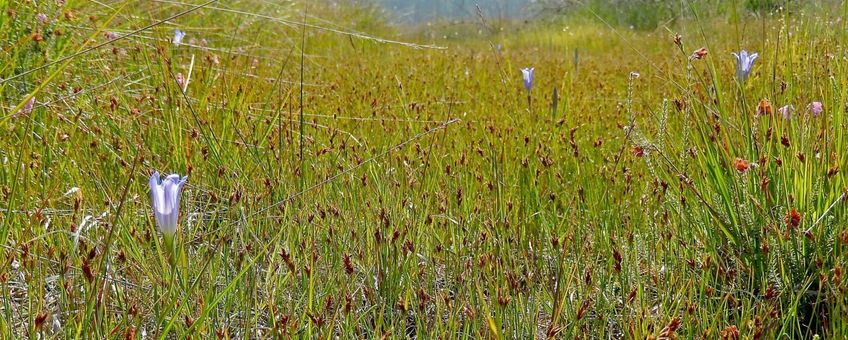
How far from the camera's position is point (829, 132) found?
1.95m

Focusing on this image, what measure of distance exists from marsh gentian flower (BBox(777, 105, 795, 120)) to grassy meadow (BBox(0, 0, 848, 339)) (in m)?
0.01

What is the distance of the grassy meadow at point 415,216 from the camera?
147 centimetres

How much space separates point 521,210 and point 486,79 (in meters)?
3.15

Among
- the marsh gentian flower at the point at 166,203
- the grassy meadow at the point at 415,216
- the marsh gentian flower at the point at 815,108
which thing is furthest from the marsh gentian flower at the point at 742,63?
the marsh gentian flower at the point at 166,203

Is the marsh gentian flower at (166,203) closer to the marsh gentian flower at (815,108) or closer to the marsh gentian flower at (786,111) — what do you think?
the marsh gentian flower at (786,111)

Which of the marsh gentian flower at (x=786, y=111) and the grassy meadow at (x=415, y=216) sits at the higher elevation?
the marsh gentian flower at (x=786, y=111)

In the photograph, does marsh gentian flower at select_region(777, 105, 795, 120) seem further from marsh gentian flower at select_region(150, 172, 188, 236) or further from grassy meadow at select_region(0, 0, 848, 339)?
marsh gentian flower at select_region(150, 172, 188, 236)

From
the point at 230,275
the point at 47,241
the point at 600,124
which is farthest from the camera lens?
the point at 600,124

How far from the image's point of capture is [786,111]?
81.2 inches

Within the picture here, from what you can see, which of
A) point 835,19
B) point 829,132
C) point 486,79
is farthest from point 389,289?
point 486,79

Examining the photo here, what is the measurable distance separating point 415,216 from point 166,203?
0.83 m

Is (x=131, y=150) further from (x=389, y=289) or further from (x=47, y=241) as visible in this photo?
(x=389, y=289)

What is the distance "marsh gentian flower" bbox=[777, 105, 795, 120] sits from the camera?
2021mm

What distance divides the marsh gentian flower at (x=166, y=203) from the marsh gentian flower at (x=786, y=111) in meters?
1.58
